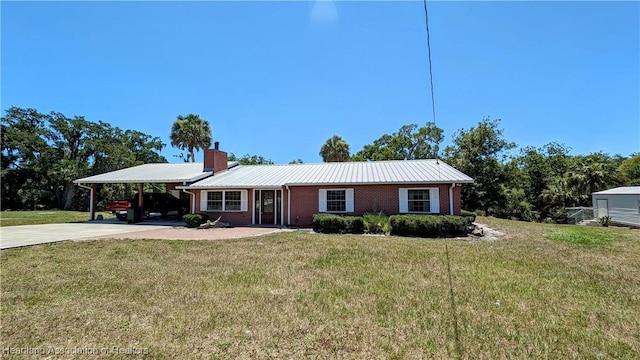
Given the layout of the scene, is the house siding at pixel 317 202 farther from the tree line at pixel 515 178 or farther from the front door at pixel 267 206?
the tree line at pixel 515 178

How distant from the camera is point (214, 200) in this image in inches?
689

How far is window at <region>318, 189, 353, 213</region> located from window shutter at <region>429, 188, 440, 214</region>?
399 cm

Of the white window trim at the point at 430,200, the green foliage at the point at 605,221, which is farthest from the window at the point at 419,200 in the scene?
the green foliage at the point at 605,221

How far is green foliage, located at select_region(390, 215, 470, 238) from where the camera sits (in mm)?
12094

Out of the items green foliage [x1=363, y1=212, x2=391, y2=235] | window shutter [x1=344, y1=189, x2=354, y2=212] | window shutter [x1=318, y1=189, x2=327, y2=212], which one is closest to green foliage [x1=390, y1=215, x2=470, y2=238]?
green foliage [x1=363, y1=212, x2=391, y2=235]

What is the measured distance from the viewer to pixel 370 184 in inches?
602

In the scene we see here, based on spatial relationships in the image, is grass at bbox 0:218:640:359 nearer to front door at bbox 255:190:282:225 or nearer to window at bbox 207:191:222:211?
front door at bbox 255:190:282:225

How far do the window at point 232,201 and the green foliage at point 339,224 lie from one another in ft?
18.0

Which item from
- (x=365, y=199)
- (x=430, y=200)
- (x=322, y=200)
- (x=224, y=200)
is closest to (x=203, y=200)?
(x=224, y=200)

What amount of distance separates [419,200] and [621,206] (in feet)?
57.6

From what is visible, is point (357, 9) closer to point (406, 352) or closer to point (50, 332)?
point (406, 352)

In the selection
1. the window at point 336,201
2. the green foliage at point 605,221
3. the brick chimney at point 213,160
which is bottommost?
the green foliage at point 605,221

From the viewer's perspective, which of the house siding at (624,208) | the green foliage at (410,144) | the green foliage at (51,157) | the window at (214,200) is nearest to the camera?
the window at (214,200)

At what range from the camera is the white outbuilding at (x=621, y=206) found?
20.3m
